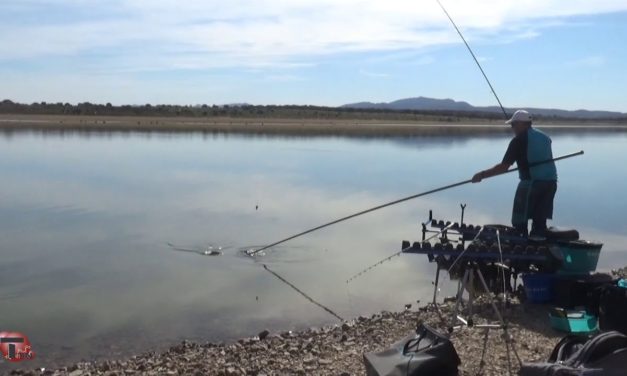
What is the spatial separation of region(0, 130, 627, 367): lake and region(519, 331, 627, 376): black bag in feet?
12.0

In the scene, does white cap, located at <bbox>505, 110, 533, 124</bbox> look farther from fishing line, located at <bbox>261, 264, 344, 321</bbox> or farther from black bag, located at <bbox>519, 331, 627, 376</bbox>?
black bag, located at <bbox>519, 331, 627, 376</bbox>

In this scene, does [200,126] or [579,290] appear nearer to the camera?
[579,290]

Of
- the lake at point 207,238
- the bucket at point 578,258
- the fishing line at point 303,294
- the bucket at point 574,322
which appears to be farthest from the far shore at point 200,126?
the bucket at point 574,322

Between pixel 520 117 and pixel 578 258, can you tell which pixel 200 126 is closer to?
pixel 520 117

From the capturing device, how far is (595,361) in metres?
4.02

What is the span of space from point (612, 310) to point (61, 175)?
15531 mm

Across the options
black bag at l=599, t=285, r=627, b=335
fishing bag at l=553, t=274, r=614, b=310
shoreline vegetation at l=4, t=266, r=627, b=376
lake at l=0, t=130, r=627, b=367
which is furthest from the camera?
lake at l=0, t=130, r=627, b=367

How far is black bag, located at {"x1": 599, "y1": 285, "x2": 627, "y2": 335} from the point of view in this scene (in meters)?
5.37

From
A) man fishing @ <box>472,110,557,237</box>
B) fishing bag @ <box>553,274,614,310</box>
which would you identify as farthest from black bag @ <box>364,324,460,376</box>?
man fishing @ <box>472,110,557,237</box>

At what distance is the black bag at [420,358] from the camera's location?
4.50 meters

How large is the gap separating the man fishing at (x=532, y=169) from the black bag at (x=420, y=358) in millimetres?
3013

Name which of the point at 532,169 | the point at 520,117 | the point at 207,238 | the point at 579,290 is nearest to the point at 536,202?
the point at 532,169

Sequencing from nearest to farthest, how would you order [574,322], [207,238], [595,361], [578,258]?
1. [595,361]
2. [574,322]
3. [578,258]
4. [207,238]

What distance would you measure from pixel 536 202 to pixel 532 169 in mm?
351
